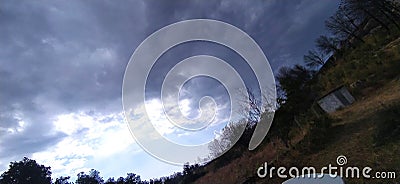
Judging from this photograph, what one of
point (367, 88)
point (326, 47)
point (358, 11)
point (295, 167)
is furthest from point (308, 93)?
point (326, 47)

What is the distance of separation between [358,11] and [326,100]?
23640mm

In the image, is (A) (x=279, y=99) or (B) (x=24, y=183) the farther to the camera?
(B) (x=24, y=183)

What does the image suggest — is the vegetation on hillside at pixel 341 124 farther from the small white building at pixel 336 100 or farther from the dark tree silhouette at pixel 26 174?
the dark tree silhouette at pixel 26 174

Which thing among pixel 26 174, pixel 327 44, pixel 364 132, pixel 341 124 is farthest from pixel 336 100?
pixel 26 174

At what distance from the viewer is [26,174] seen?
56094 mm

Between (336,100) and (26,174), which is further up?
(26,174)

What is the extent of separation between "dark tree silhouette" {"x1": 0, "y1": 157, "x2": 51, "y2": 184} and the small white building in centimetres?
5247

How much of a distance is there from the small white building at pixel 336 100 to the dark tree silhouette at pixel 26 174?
5247cm

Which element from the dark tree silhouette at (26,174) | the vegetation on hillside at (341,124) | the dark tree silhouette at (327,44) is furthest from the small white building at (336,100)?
the dark tree silhouette at (26,174)

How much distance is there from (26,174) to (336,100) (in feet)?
182

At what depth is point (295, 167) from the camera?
13.7m

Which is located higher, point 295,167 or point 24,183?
point 24,183

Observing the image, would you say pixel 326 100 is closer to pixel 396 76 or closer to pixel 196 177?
pixel 396 76

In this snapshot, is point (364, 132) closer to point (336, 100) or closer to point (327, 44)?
point (336, 100)
